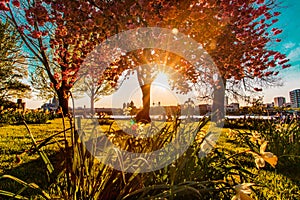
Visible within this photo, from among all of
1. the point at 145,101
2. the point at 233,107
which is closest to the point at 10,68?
the point at 145,101

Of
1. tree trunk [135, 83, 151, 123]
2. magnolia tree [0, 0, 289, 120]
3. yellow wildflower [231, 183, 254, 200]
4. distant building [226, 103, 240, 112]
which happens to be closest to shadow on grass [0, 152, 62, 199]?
magnolia tree [0, 0, 289, 120]

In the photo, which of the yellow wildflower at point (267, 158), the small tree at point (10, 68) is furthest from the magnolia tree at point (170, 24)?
the small tree at point (10, 68)

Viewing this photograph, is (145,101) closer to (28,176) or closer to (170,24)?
(170,24)

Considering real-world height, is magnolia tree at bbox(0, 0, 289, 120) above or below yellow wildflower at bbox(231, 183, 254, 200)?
above

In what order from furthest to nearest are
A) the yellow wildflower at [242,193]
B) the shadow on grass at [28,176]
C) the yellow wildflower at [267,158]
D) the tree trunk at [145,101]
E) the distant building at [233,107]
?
the distant building at [233,107] < the tree trunk at [145,101] < the shadow on grass at [28,176] < the yellow wildflower at [267,158] < the yellow wildflower at [242,193]

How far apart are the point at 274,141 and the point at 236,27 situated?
12.1ft

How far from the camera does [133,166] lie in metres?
1.70

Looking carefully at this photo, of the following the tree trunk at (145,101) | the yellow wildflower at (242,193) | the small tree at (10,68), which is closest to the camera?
the yellow wildflower at (242,193)

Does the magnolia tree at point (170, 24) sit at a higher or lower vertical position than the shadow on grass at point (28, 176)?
higher

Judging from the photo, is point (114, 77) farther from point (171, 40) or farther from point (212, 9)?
point (212, 9)

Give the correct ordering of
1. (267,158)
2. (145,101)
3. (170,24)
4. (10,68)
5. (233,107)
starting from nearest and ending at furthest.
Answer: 1. (267,158)
2. (170,24)
3. (145,101)
4. (10,68)
5. (233,107)

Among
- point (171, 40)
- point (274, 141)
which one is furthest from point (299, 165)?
point (171, 40)

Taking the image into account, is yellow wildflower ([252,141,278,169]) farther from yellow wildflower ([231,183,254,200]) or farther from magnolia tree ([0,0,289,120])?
magnolia tree ([0,0,289,120])

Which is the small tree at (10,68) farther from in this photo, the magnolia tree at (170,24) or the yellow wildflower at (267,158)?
the yellow wildflower at (267,158)
